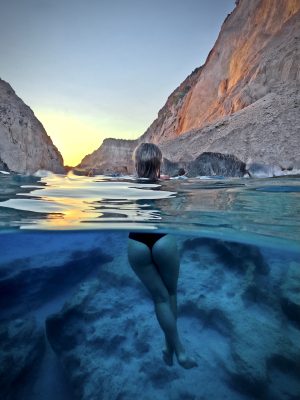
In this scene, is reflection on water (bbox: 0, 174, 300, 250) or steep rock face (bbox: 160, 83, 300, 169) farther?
steep rock face (bbox: 160, 83, 300, 169)

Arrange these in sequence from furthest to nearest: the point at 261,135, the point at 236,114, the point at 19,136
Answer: the point at 19,136
the point at 236,114
the point at 261,135

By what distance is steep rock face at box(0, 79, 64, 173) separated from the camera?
112 ft

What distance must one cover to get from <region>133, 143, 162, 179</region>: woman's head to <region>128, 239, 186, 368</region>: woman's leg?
198 cm

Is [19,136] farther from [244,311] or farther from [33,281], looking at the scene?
[244,311]

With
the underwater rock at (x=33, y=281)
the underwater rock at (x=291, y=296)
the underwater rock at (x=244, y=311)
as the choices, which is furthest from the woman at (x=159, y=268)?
the underwater rock at (x=33, y=281)

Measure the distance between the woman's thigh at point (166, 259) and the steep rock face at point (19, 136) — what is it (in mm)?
33934

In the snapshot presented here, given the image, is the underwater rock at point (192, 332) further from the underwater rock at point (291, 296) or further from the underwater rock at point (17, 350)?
the underwater rock at point (17, 350)

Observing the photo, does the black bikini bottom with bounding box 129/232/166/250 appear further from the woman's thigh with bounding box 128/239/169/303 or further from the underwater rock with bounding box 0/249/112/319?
the underwater rock with bounding box 0/249/112/319

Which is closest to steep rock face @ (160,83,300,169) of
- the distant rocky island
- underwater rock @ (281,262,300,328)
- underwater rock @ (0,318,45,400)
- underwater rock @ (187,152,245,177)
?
the distant rocky island

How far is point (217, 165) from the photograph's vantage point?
521 inches

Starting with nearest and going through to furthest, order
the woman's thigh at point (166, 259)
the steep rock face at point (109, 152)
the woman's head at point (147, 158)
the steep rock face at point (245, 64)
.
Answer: the woman's thigh at point (166, 259)
the woman's head at point (147, 158)
the steep rock face at point (245, 64)
the steep rock face at point (109, 152)

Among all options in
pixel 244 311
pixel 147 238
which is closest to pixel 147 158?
pixel 147 238

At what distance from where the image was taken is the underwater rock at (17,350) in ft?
A: 16.6

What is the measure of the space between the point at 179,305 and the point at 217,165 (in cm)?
776
